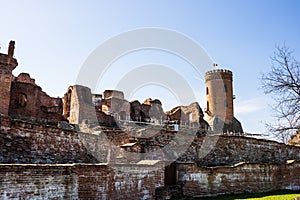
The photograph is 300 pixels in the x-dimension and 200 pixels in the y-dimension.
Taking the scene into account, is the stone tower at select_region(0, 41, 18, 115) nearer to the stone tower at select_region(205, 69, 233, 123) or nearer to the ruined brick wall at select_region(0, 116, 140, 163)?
the ruined brick wall at select_region(0, 116, 140, 163)

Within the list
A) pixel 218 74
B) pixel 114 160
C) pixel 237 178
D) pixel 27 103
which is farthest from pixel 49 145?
pixel 218 74

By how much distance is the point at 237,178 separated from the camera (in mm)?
13547

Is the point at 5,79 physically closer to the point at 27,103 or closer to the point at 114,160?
the point at 27,103

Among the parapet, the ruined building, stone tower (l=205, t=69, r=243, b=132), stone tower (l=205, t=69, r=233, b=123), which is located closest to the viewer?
the ruined building

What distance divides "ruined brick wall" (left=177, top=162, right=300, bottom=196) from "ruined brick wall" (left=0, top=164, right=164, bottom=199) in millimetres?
1558

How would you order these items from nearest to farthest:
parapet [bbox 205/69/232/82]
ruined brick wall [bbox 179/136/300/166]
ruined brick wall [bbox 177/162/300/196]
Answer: ruined brick wall [bbox 177/162/300/196]
ruined brick wall [bbox 179/136/300/166]
parapet [bbox 205/69/232/82]

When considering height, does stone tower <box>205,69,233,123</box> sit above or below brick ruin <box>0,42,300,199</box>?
above

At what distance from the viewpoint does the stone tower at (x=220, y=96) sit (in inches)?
1586

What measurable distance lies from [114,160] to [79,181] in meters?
4.46

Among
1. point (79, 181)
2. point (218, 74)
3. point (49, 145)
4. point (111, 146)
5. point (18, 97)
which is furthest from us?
point (218, 74)

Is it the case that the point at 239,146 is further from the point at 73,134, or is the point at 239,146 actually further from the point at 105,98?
the point at 105,98

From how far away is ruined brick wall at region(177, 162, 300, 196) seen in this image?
11.5 meters

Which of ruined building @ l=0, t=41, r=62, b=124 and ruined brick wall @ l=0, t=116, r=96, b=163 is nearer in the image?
ruined brick wall @ l=0, t=116, r=96, b=163

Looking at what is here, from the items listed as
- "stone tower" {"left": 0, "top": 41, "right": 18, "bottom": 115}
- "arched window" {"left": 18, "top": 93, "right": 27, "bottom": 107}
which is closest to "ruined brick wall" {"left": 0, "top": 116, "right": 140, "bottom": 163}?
"stone tower" {"left": 0, "top": 41, "right": 18, "bottom": 115}
